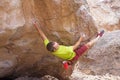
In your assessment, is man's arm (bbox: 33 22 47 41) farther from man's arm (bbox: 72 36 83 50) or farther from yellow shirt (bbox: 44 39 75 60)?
man's arm (bbox: 72 36 83 50)

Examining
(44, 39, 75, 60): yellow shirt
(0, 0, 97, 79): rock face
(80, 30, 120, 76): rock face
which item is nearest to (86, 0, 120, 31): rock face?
(80, 30, 120, 76): rock face

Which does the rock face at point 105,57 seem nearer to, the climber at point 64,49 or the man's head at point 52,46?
the climber at point 64,49

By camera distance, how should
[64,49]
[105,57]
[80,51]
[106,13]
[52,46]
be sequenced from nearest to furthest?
1. [52,46]
2. [64,49]
3. [80,51]
4. [105,57]
5. [106,13]

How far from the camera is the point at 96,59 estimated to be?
19.6 feet

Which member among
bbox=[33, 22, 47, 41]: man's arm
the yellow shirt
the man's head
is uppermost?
bbox=[33, 22, 47, 41]: man's arm

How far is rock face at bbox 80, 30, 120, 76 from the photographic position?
573 cm

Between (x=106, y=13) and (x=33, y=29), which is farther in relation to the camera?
(x=106, y=13)

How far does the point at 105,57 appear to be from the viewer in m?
5.93

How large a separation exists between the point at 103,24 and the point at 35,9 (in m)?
5.49

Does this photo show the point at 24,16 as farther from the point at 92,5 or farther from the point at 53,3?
the point at 92,5

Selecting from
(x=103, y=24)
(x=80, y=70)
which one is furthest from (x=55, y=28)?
(x=103, y=24)

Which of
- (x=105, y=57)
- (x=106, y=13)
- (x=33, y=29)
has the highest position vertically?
(x=33, y=29)

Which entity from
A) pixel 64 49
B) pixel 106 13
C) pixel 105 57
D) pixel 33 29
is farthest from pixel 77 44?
pixel 106 13

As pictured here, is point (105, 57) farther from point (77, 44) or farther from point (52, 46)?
point (52, 46)
